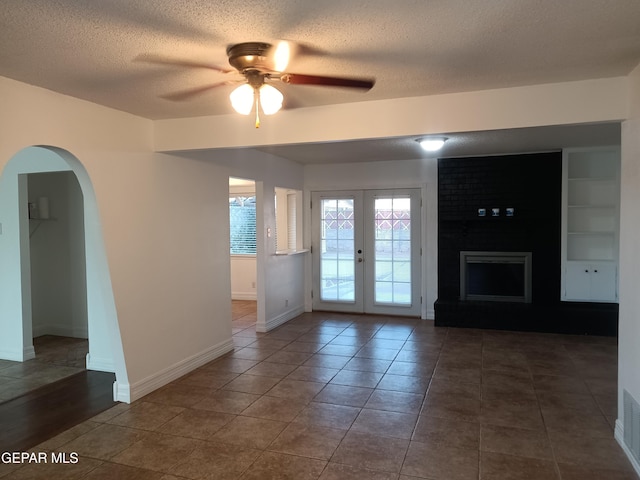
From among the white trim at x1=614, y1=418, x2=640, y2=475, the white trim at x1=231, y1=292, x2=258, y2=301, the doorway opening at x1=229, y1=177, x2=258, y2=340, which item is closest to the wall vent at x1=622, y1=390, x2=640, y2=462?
the white trim at x1=614, y1=418, x2=640, y2=475

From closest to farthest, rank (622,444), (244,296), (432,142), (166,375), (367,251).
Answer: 1. (622,444)
2. (166,375)
3. (432,142)
4. (367,251)
5. (244,296)

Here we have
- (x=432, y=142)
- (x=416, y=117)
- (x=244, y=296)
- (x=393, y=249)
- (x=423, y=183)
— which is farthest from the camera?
(x=244, y=296)

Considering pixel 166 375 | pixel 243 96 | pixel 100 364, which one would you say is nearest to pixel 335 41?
pixel 243 96

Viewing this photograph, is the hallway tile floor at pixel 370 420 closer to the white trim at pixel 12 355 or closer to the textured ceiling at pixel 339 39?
the white trim at pixel 12 355

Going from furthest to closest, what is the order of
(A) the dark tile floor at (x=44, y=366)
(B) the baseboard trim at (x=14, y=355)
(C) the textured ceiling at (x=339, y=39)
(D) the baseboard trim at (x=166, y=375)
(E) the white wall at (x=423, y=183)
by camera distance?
(E) the white wall at (x=423, y=183)
(B) the baseboard trim at (x=14, y=355)
(A) the dark tile floor at (x=44, y=366)
(D) the baseboard trim at (x=166, y=375)
(C) the textured ceiling at (x=339, y=39)

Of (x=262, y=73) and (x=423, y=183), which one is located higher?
(x=262, y=73)

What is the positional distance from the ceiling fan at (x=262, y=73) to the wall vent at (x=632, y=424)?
2.43 meters

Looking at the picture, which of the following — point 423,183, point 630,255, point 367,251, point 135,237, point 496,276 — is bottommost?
point 496,276

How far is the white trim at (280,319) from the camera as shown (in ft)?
19.9

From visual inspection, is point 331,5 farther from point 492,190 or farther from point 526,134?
point 492,190

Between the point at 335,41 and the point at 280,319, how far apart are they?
4764mm

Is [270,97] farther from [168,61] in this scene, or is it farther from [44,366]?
[44,366]

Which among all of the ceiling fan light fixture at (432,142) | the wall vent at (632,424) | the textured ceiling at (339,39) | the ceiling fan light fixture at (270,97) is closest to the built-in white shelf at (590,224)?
the ceiling fan light fixture at (432,142)

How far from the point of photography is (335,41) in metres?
2.23
